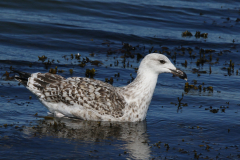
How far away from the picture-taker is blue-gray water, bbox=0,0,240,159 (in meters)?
6.75

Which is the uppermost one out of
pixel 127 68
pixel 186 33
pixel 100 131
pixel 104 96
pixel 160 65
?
pixel 186 33

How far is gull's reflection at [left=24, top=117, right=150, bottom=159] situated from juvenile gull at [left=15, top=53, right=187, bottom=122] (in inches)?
7.5

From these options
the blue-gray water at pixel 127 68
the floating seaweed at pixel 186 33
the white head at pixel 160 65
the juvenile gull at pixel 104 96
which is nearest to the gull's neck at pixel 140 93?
the juvenile gull at pixel 104 96

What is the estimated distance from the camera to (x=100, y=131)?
754cm

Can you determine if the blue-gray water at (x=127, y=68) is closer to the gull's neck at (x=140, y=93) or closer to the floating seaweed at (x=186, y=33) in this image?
the gull's neck at (x=140, y=93)

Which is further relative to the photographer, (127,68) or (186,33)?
(186,33)

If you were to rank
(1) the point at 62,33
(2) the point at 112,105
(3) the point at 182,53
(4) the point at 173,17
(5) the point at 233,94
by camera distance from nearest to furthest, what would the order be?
(2) the point at 112,105
(5) the point at 233,94
(3) the point at 182,53
(1) the point at 62,33
(4) the point at 173,17

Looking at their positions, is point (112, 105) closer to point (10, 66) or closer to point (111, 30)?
point (10, 66)

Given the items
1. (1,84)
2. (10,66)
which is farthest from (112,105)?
(10,66)

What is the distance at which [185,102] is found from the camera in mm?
9727

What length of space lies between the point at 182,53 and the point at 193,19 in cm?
706

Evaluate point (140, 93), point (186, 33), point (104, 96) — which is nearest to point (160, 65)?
point (140, 93)

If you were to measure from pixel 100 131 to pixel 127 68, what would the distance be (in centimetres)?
542

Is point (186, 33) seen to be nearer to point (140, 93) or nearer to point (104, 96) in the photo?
point (140, 93)
